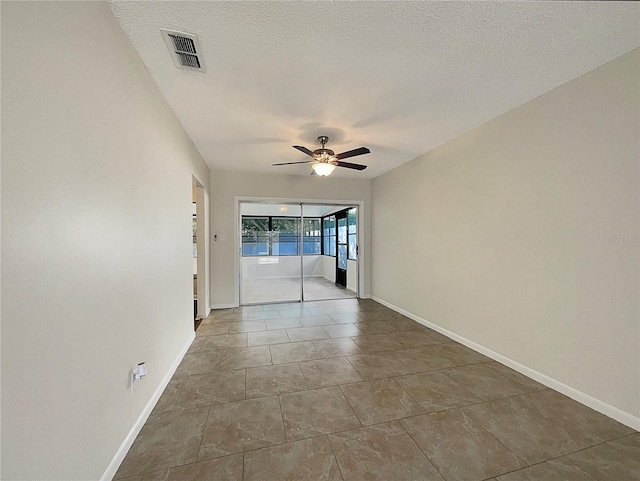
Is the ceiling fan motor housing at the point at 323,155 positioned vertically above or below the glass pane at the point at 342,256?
above

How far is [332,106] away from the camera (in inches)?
96.3

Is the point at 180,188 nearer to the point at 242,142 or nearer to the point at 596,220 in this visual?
the point at 242,142

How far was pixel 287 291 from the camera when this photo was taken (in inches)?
247

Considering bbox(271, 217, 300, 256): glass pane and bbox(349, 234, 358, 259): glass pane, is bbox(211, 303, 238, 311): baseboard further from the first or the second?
bbox(271, 217, 300, 256): glass pane

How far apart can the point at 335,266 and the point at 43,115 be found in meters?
6.70

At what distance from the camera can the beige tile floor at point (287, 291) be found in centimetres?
560

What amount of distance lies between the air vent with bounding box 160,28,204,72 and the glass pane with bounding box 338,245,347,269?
523cm

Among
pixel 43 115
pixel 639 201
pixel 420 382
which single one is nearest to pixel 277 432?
pixel 420 382

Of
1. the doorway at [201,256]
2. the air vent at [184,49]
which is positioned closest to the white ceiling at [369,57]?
the air vent at [184,49]

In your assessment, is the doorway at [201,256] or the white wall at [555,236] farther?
the doorway at [201,256]

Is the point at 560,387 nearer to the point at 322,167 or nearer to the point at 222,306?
the point at 322,167

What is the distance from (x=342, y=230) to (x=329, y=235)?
1078 millimetres

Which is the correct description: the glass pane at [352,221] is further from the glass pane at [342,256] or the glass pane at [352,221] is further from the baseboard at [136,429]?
the baseboard at [136,429]

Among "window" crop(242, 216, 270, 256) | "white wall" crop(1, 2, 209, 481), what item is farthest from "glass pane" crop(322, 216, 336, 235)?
"white wall" crop(1, 2, 209, 481)
